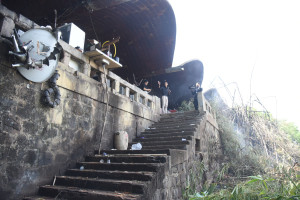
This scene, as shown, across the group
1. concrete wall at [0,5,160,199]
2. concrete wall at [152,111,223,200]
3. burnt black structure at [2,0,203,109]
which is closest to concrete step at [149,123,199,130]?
concrete wall at [152,111,223,200]

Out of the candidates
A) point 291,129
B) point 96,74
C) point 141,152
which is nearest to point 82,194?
point 141,152

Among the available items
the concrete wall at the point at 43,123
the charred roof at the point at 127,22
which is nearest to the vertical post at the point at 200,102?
the charred roof at the point at 127,22

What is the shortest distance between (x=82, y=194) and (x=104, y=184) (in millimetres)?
427

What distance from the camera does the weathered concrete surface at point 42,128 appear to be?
3580 millimetres

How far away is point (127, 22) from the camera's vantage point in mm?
8148

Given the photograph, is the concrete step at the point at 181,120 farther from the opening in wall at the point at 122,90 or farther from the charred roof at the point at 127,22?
the charred roof at the point at 127,22

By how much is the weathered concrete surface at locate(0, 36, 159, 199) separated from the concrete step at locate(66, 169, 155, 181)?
1.35ft

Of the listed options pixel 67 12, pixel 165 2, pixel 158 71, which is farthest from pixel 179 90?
pixel 67 12

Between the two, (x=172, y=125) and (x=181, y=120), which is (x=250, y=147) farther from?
(x=172, y=125)

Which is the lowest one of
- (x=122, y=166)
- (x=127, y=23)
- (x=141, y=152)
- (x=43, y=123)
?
(x=122, y=166)

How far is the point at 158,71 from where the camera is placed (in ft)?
37.6

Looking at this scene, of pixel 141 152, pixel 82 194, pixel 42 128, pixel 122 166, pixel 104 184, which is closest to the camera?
pixel 82 194

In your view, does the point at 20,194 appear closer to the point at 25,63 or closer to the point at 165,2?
the point at 25,63

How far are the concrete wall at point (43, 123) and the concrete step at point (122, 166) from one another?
0.45m
